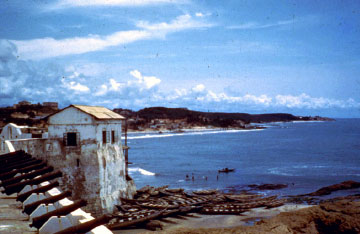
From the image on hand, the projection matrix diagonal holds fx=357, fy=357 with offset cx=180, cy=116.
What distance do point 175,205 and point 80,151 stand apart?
34.2ft

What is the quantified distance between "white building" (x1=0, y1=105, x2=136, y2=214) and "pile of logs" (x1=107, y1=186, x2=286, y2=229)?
226 cm

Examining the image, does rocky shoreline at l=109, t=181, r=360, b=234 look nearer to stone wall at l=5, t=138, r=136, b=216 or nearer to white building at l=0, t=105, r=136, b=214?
stone wall at l=5, t=138, r=136, b=216

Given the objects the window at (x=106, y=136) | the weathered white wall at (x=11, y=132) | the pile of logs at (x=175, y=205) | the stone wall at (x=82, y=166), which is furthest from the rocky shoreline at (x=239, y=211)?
the weathered white wall at (x=11, y=132)

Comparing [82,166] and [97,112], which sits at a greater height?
[97,112]

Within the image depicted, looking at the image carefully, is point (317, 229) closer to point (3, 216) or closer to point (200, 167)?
point (3, 216)

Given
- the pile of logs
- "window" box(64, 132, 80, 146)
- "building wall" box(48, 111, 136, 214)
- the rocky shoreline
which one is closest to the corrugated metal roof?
"building wall" box(48, 111, 136, 214)

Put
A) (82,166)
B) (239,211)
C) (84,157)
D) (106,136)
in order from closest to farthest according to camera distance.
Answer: (84,157)
(82,166)
(106,136)
(239,211)

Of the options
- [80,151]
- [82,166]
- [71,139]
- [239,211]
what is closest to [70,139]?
[71,139]

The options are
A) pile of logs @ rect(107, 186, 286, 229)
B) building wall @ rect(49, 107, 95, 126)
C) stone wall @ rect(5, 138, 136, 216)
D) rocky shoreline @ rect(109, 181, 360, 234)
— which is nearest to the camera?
rocky shoreline @ rect(109, 181, 360, 234)

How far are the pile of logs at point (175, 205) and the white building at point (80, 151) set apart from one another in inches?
88.8

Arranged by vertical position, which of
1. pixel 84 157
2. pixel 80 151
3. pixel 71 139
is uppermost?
pixel 71 139

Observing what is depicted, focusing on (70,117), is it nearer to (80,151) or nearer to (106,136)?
(80,151)

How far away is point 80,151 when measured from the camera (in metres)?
27.8

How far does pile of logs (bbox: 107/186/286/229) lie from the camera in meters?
28.6
